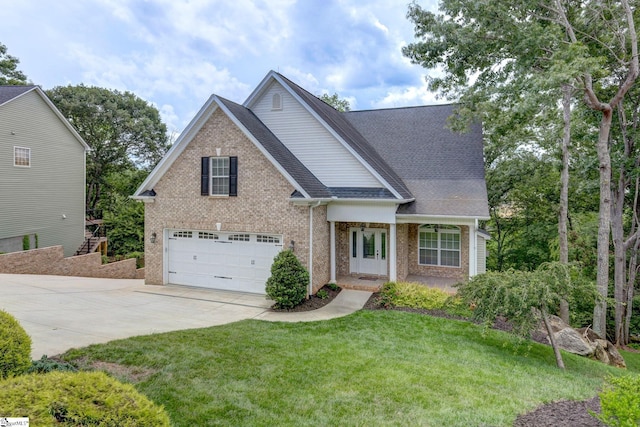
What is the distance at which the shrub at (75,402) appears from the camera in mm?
2771

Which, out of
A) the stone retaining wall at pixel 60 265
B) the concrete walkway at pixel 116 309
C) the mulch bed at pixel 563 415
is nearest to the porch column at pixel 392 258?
the concrete walkway at pixel 116 309

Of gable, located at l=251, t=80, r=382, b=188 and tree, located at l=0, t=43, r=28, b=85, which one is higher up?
tree, located at l=0, t=43, r=28, b=85

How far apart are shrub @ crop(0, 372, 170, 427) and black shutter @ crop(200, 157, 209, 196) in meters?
10.6

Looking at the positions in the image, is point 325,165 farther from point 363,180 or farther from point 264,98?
point 264,98

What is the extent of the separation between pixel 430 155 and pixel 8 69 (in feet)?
106

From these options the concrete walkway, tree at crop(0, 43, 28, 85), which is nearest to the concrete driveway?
the concrete walkway

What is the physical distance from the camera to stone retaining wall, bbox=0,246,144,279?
16.2 metres

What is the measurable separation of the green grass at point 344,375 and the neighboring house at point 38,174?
1743cm

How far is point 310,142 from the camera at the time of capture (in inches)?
567

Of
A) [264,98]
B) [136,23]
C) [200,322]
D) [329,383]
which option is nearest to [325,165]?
[264,98]

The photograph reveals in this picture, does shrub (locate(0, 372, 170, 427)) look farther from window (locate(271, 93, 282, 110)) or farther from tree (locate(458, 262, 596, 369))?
window (locate(271, 93, 282, 110))

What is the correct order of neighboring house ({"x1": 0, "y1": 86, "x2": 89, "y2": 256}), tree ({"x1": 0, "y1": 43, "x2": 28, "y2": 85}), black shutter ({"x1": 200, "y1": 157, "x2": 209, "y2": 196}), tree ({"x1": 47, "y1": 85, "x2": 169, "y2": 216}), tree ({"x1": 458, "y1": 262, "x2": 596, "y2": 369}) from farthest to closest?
tree ({"x1": 47, "y1": 85, "x2": 169, "y2": 216})
tree ({"x1": 0, "y1": 43, "x2": 28, "y2": 85})
neighboring house ({"x1": 0, "y1": 86, "x2": 89, "y2": 256})
black shutter ({"x1": 200, "y1": 157, "x2": 209, "y2": 196})
tree ({"x1": 458, "y1": 262, "x2": 596, "y2": 369})

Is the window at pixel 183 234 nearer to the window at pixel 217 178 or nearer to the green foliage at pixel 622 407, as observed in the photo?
the window at pixel 217 178

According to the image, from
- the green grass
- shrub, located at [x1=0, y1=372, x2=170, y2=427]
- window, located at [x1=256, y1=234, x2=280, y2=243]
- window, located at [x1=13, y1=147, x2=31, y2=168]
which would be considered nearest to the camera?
shrub, located at [x1=0, y1=372, x2=170, y2=427]
